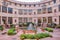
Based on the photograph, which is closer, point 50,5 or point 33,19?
point 50,5

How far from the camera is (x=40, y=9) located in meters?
36.6

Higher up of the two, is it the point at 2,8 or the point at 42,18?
the point at 2,8

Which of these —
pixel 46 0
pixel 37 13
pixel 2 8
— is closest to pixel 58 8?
pixel 46 0

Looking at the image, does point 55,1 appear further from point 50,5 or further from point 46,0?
point 46,0

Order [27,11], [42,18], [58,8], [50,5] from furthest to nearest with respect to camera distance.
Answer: [27,11]
[42,18]
[50,5]
[58,8]

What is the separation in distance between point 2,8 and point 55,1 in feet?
50.2

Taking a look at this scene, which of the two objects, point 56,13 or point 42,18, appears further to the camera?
point 42,18

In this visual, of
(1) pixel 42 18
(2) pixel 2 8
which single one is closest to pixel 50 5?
(1) pixel 42 18

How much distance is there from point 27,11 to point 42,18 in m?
6.19

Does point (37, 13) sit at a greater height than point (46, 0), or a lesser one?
lesser

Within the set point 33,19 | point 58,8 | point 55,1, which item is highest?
point 55,1

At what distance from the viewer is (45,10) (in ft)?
113

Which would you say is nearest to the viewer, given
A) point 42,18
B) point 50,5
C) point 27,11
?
point 50,5

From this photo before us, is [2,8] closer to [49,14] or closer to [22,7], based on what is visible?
[22,7]
